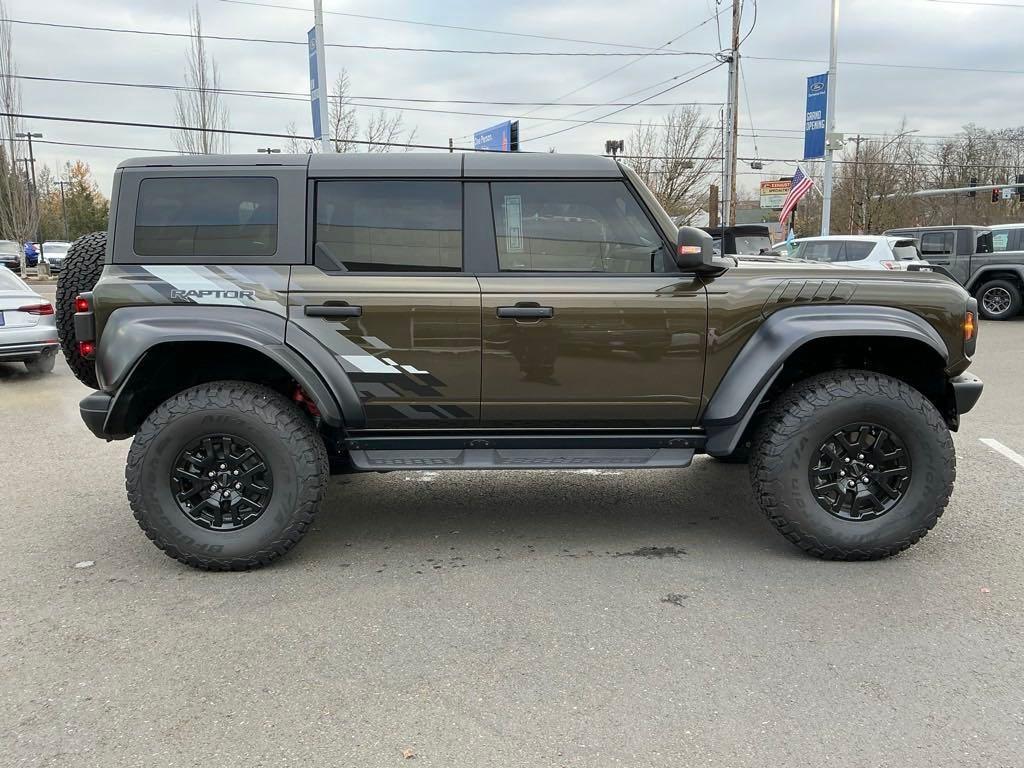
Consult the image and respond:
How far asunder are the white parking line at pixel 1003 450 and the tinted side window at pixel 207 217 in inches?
209

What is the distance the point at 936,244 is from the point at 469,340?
15.7 meters

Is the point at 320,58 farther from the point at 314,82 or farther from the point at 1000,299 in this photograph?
the point at 1000,299

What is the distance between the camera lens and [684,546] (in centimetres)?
415

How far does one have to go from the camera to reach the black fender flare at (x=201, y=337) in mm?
3639

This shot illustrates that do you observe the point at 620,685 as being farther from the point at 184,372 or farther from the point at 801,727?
the point at 184,372

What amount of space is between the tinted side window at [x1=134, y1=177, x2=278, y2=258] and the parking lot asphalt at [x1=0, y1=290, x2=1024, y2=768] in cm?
158

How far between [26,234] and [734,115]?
30.3 metres

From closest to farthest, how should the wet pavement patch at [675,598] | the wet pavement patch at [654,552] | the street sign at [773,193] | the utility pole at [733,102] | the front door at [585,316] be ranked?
the wet pavement patch at [675,598]
the front door at [585,316]
the wet pavement patch at [654,552]
the utility pole at [733,102]
the street sign at [773,193]

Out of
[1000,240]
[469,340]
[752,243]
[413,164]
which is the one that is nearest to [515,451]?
[469,340]

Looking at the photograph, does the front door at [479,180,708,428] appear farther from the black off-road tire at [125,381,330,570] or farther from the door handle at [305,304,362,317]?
the black off-road tire at [125,381,330,570]

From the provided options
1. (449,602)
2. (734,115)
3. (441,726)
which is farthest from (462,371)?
(734,115)

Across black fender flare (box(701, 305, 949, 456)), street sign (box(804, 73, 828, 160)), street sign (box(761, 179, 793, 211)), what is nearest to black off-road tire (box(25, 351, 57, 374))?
black fender flare (box(701, 305, 949, 456))

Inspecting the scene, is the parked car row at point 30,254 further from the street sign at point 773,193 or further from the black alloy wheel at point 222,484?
the street sign at point 773,193

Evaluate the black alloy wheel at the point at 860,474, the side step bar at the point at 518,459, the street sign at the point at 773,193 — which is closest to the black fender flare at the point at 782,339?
the side step bar at the point at 518,459
